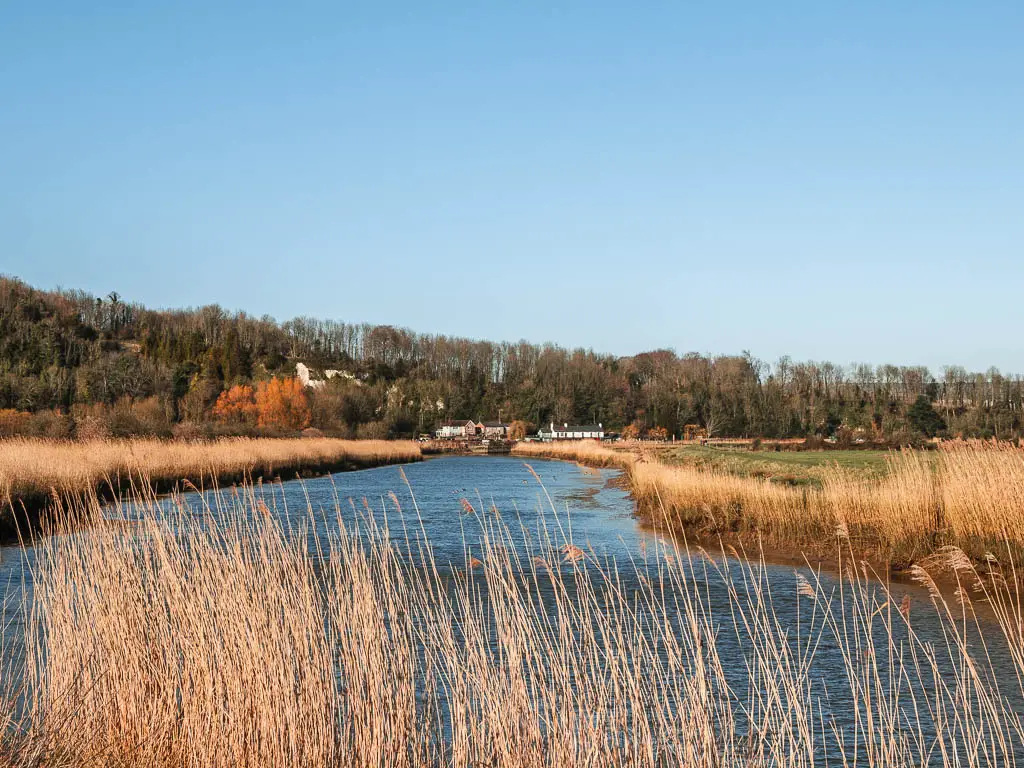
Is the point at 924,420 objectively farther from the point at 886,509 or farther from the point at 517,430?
the point at 886,509

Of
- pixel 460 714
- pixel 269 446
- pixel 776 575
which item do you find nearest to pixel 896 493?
pixel 776 575

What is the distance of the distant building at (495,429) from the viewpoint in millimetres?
119056

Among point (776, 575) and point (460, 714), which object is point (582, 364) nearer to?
point (776, 575)

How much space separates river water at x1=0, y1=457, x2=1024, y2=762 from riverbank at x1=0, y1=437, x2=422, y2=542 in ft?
3.44

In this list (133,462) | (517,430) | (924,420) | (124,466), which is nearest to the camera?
(133,462)

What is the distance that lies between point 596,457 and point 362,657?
180 ft

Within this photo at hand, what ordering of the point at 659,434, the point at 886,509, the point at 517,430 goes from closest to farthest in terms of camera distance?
the point at 886,509, the point at 659,434, the point at 517,430

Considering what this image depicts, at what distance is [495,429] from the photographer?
12100 cm

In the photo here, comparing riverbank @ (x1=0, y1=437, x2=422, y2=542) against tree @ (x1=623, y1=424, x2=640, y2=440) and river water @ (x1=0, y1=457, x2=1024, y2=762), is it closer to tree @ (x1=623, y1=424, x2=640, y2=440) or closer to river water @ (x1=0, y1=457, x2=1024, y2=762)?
river water @ (x1=0, y1=457, x2=1024, y2=762)

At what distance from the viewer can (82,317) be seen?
139 meters

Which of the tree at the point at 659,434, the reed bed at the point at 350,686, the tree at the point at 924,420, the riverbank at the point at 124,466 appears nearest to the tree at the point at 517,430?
the tree at the point at 659,434

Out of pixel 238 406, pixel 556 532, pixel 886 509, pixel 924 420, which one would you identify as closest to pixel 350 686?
pixel 886 509

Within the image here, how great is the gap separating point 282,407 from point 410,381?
48.0m

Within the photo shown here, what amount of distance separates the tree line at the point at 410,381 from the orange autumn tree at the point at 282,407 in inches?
8.1
